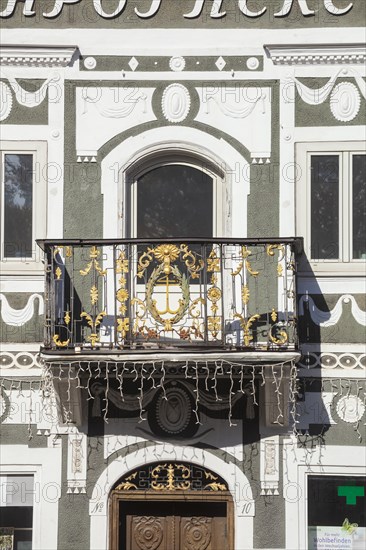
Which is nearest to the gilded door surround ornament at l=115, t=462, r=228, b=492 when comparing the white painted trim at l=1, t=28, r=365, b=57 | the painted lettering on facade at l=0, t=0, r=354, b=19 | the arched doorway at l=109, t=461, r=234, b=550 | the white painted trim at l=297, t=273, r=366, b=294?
the arched doorway at l=109, t=461, r=234, b=550

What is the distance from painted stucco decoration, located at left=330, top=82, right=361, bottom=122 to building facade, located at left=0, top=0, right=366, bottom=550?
2 cm

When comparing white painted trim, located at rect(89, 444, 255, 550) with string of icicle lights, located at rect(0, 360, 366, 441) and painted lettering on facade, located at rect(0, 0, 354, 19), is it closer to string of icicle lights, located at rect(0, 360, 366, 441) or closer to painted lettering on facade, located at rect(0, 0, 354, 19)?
string of icicle lights, located at rect(0, 360, 366, 441)

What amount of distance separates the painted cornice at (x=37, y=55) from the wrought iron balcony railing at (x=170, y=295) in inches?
91.6

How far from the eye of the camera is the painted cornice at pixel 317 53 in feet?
64.5

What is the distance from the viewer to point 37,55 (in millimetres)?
19812

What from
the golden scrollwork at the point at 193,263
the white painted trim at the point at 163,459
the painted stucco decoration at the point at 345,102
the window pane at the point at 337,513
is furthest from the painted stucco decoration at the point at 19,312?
the painted stucco decoration at the point at 345,102

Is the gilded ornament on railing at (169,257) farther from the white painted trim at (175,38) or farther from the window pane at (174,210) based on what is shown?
the white painted trim at (175,38)

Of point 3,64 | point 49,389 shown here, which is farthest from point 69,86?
point 49,389

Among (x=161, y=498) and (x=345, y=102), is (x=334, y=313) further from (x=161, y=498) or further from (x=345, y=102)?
(x=161, y=498)

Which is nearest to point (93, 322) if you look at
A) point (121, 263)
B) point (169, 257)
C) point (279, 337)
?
point (121, 263)

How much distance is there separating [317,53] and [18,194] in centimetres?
400

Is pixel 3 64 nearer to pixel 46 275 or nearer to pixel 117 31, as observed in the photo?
pixel 117 31

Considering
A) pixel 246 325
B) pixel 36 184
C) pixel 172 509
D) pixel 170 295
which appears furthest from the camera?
pixel 36 184

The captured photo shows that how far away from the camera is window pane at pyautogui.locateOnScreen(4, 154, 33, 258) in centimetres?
1977
